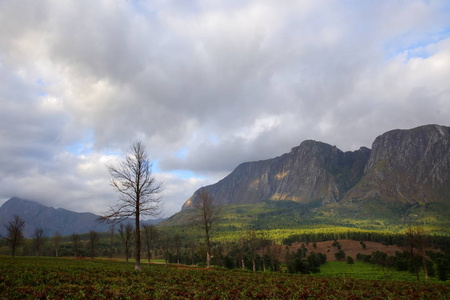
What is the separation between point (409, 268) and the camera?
10881 cm

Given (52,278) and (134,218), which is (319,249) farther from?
(52,278)

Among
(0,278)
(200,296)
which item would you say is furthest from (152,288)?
(0,278)

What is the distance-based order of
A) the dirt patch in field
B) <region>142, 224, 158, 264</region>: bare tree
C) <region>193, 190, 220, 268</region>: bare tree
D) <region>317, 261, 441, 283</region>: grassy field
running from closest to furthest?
1. <region>193, 190, 220, 268</region>: bare tree
2. <region>317, 261, 441, 283</region>: grassy field
3. <region>142, 224, 158, 264</region>: bare tree
4. the dirt patch in field

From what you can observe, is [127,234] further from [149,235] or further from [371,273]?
[371,273]

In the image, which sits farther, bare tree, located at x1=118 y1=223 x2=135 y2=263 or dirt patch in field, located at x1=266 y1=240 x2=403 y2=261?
dirt patch in field, located at x1=266 y1=240 x2=403 y2=261

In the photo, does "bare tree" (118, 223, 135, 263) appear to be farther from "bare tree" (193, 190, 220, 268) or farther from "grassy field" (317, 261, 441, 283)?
"grassy field" (317, 261, 441, 283)

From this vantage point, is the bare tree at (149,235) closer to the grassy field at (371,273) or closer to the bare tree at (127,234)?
the bare tree at (127,234)

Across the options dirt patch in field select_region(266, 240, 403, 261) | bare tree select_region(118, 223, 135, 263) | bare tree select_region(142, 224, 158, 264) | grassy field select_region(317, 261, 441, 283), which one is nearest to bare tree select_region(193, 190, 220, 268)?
bare tree select_region(142, 224, 158, 264)

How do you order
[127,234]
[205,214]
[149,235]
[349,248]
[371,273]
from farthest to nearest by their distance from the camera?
1. [349,248]
2. [371,273]
3. [149,235]
4. [127,234]
5. [205,214]

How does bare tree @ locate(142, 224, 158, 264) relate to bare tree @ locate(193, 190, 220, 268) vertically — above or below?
below

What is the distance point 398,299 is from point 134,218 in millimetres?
28600

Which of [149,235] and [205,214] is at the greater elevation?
[205,214]

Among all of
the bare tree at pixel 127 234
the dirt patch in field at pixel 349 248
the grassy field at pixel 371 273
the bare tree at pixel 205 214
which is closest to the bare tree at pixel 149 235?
the bare tree at pixel 127 234

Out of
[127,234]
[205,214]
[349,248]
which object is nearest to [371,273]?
[205,214]
